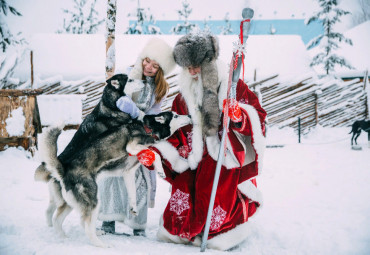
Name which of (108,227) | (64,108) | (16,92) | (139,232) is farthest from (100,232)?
(64,108)

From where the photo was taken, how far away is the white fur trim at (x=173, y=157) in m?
2.29

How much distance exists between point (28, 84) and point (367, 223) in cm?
897

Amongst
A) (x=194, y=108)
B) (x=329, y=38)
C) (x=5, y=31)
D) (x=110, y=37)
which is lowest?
Result: (x=194, y=108)

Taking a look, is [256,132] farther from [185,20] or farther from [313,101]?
[185,20]

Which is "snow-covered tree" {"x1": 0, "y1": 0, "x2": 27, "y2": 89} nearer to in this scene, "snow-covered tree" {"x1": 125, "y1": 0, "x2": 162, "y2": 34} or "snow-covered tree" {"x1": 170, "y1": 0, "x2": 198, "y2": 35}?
"snow-covered tree" {"x1": 125, "y1": 0, "x2": 162, "y2": 34}

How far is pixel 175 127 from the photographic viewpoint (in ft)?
7.39

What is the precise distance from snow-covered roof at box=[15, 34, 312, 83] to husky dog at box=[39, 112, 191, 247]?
6.55 m

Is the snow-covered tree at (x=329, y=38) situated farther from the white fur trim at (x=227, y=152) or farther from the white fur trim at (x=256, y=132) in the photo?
the white fur trim at (x=227, y=152)

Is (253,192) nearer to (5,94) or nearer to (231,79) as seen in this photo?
(231,79)

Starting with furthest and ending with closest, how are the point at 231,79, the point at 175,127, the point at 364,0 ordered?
the point at 364,0 < the point at 175,127 < the point at 231,79

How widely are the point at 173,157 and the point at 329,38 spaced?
11062 mm

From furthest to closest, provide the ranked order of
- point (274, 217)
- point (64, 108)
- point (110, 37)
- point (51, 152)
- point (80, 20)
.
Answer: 1. point (80, 20)
2. point (64, 108)
3. point (110, 37)
4. point (274, 217)
5. point (51, 152)

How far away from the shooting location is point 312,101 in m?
9.82

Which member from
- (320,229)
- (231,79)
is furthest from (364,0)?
(320,229)
